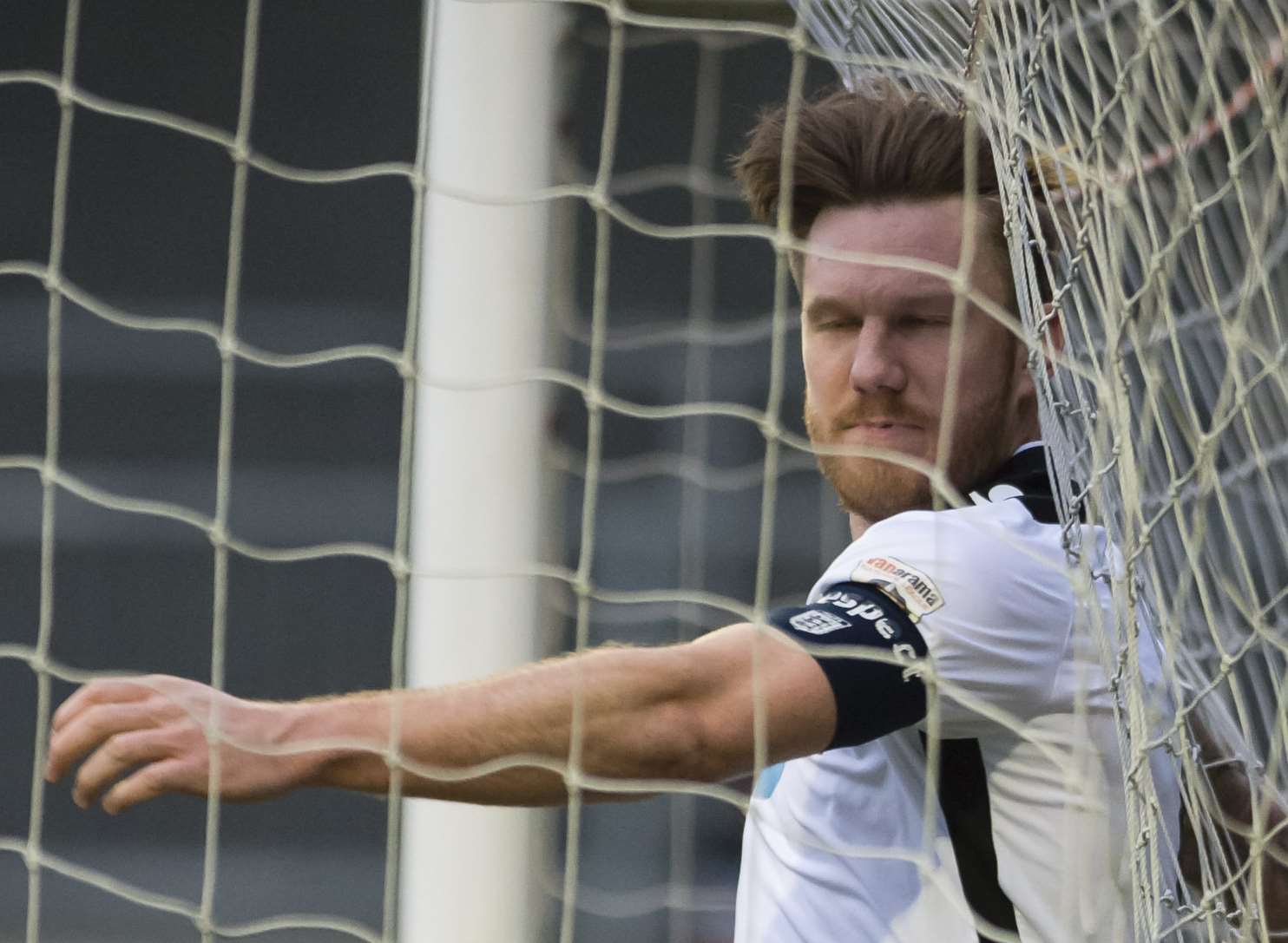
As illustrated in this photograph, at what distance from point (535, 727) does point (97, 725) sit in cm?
27

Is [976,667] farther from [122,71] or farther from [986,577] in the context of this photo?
[122,71]

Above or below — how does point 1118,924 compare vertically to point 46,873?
above

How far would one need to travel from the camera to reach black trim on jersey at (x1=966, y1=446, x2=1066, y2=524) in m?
1.29

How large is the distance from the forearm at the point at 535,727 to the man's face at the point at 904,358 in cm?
37

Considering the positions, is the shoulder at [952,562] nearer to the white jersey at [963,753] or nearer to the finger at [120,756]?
the white jersey at [963,753]

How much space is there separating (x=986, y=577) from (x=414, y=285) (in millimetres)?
484

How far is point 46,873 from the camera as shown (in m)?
3.54

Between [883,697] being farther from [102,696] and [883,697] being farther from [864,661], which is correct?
[102,696]

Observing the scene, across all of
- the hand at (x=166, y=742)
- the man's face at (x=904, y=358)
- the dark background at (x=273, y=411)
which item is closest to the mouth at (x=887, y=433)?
the man's face at (x=904, y=358)

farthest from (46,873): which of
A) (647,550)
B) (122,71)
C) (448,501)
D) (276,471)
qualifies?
(448,501)

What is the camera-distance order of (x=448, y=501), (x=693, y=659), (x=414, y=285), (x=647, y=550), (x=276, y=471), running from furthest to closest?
(x=276, y=471) < (x=647, y=550) < (x=448, y=501) < (x=414, y=285) < (x=693, y=659)

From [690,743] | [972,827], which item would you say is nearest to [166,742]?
[690,743]

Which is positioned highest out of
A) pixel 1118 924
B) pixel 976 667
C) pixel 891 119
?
pixel 891 119

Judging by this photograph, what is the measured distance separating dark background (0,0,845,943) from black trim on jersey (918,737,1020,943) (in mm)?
2012
